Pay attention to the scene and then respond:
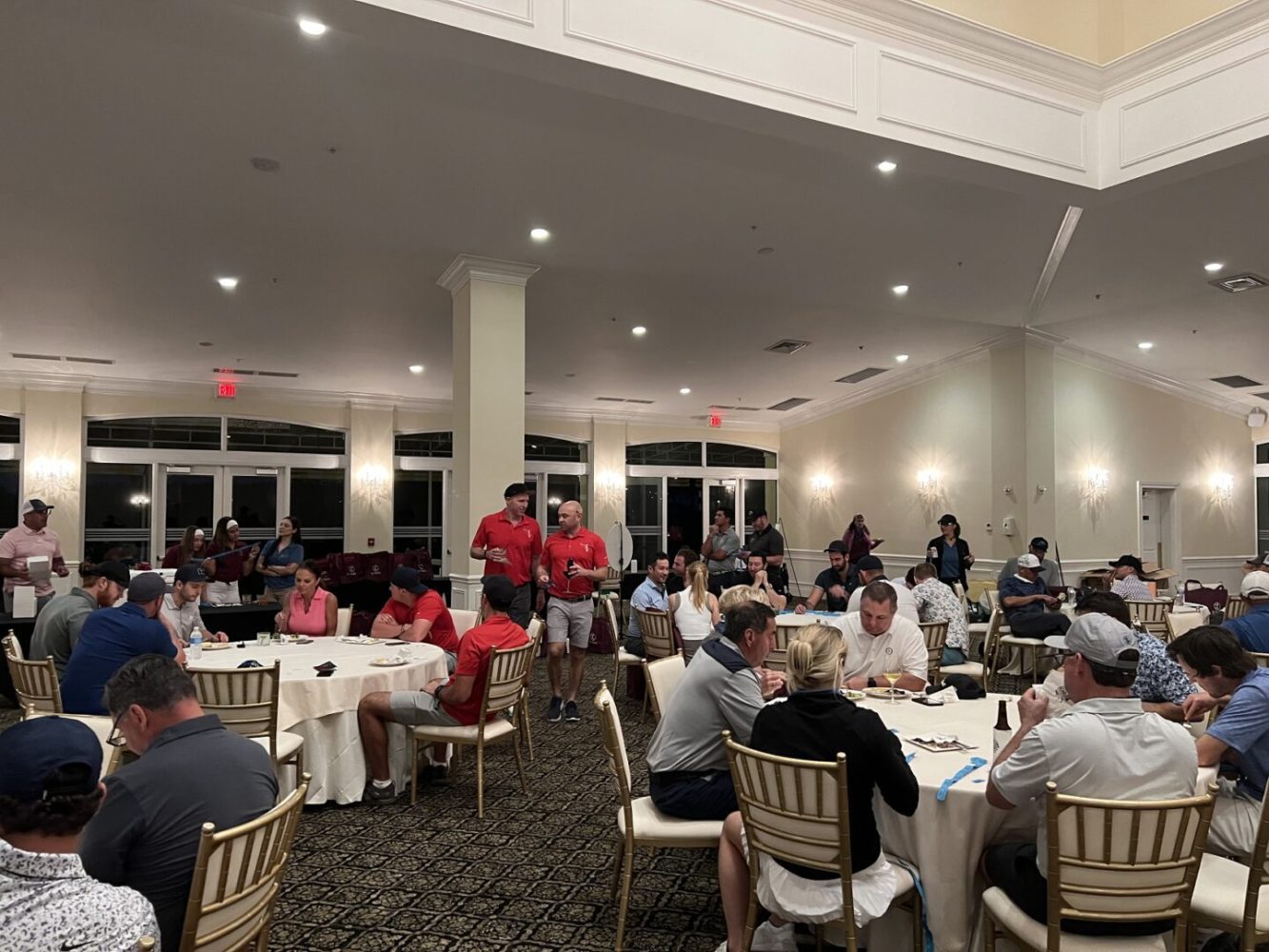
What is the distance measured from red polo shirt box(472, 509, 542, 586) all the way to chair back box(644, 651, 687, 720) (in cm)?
258

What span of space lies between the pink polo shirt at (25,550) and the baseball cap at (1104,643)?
8149 millimetres

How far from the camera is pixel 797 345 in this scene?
1146cm

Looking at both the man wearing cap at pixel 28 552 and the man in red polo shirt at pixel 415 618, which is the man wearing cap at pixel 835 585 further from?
the man wearing cap at pixel 28 552

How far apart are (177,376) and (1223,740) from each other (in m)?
13.4

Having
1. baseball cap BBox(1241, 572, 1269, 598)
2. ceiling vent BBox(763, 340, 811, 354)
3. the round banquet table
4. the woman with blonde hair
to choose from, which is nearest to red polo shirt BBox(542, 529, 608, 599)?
the woman with blonde hair

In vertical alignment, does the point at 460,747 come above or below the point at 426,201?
below

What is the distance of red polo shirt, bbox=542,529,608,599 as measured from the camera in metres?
6.41

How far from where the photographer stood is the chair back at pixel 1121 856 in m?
2.14

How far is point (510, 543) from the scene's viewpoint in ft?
21.4

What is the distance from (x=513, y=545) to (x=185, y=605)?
2.25 meters

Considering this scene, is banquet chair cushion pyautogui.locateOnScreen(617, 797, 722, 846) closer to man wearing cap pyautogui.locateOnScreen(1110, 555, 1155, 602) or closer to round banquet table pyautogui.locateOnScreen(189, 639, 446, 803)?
round banquet table pyautogui.locateOnScreen(189, 639, 446, 803)

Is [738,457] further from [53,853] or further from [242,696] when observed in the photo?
[53,853]

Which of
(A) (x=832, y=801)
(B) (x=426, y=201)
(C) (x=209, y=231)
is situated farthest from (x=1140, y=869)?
(C) (x=209, y=231)

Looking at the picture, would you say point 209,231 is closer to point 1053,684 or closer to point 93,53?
point 93,53
